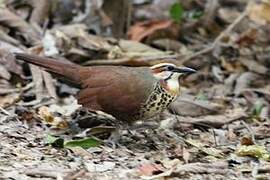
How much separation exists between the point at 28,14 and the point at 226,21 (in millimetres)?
2356

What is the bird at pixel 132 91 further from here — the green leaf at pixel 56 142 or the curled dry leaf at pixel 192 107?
the curled dry leaf at pixel 192 107

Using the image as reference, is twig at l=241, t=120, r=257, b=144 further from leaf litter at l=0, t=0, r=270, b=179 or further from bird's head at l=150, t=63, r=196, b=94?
bird's head at l=150, t=63, r=196, b=94

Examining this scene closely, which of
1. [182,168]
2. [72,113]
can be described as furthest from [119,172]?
[72,113]

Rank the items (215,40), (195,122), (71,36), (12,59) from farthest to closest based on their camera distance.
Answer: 1. (215,40)
2. (71,36)
3. (12,59)
4. (195,122)

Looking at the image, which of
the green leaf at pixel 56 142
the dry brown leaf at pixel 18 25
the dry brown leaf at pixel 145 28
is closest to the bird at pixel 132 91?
the green leaf at pixel 56 142

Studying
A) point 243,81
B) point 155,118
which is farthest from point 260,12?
point 155,118

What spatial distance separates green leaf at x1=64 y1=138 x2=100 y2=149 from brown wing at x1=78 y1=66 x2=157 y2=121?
0.23 m

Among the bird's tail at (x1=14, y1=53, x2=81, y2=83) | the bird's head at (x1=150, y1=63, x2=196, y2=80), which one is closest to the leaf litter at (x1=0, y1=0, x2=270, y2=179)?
the bird's head at (x1=150, y1=63, x2=196, y2=80)

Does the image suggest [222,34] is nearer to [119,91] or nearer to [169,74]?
[169,74]

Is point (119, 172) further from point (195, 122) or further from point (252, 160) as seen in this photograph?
point (195, 122)

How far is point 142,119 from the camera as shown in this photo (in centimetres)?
510

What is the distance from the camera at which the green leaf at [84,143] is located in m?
4.82

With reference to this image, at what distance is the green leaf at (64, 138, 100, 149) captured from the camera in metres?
4.82

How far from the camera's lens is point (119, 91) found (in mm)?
5004
